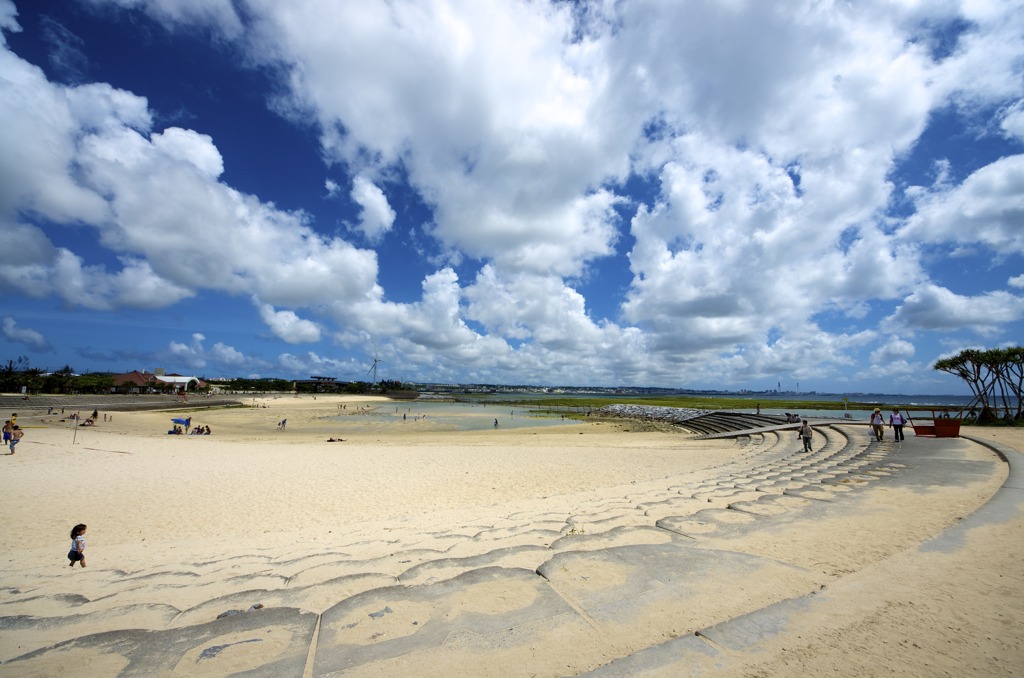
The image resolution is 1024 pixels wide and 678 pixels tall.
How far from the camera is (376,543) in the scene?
6.64 m

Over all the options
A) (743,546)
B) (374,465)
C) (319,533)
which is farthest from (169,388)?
(743,546)

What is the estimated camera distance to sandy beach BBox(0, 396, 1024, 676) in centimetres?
326

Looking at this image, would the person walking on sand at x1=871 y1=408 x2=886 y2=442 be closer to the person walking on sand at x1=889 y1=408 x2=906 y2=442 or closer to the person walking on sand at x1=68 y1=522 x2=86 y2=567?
the person walking on sand at x1=889 y1=408 x2=906 y2=442

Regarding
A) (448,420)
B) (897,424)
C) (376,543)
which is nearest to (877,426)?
(897,424)

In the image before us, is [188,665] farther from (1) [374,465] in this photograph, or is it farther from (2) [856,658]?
(1) [374,465]

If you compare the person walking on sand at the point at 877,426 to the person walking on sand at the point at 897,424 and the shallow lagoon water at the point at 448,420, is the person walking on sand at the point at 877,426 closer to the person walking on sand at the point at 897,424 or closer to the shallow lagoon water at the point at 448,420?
the person walking on sand at the point at 897,424

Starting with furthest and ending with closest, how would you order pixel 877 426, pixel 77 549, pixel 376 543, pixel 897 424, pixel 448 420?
pixel 448 420, pixel 877 426, pixel 897 424, pixel 77 549, pixel 376 543

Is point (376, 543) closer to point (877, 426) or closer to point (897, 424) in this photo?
point (897, 424)

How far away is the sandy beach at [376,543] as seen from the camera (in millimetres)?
3264

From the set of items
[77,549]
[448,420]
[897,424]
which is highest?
[897,424]

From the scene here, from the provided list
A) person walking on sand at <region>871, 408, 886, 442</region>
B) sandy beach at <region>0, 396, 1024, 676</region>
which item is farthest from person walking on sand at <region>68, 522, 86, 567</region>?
person walking on sand at <region>871, 408, 886, 442</region>

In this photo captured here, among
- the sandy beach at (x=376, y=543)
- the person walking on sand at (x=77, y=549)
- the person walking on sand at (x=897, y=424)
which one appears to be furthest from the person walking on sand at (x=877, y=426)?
the person walking on sand at (x=77, y=549)

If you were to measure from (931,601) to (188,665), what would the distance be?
6.37 meters

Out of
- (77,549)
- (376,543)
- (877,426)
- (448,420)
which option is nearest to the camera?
(376,543)
